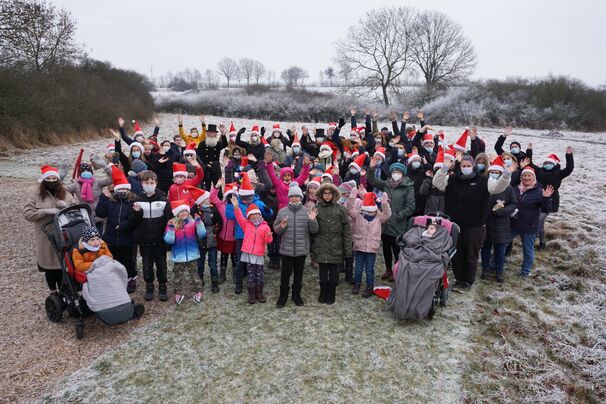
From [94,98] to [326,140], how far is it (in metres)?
20.4

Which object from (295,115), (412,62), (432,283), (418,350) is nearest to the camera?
(418,350)

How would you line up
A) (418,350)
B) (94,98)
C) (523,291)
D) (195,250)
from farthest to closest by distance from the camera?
(94,98) < (523,291) < (195,250) < (418,350)

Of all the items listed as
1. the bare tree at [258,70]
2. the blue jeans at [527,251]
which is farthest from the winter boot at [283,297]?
the bare tree at [258,70]

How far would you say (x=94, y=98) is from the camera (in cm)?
2408

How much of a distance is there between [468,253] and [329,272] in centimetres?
230

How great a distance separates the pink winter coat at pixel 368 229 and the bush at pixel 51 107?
62.8 feet

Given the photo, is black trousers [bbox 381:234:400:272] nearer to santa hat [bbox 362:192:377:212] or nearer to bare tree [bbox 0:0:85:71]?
santa hat [bbox 362:192:377:212]

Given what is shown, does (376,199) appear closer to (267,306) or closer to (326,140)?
(267,306)

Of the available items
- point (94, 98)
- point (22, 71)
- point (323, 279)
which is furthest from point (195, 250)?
point (94, 98)

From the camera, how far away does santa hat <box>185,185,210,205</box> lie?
5.91m

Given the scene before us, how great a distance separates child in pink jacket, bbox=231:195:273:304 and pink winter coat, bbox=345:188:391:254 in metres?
1.38

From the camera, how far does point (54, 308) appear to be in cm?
508

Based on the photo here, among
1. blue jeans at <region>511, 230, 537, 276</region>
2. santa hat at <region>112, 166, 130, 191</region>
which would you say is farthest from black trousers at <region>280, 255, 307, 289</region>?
blue jeans at <region>511, 230, 537, 276</region>

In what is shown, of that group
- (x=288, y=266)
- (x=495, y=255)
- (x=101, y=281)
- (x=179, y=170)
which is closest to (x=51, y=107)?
(x=179, y=170)
